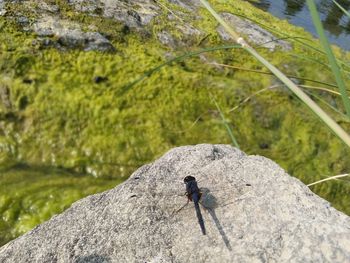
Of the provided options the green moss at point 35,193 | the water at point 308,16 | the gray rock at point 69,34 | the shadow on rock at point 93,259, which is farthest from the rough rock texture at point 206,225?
the water at point 308,16

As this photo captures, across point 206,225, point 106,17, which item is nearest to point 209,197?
point 206,225

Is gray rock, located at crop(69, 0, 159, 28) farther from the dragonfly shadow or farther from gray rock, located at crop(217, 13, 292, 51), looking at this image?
the dragonfly shadow

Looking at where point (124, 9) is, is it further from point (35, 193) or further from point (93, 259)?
point (93, 259)

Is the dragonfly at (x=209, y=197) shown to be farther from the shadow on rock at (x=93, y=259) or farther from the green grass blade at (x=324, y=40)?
the green grass blade at (x=324, y=40)

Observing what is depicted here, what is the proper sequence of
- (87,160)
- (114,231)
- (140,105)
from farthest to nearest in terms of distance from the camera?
(140,105) → (87,160) → (114,231)

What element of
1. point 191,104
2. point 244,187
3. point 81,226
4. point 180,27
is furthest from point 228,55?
point 81,226

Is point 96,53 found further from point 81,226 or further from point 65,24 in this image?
point 81,226

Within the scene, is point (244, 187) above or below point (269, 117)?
above

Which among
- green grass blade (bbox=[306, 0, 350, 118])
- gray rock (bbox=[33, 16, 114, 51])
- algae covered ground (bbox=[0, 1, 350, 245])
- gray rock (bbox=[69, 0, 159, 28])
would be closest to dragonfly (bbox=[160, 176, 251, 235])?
green grass blade (bbox=[306, 0, 350, 118])
